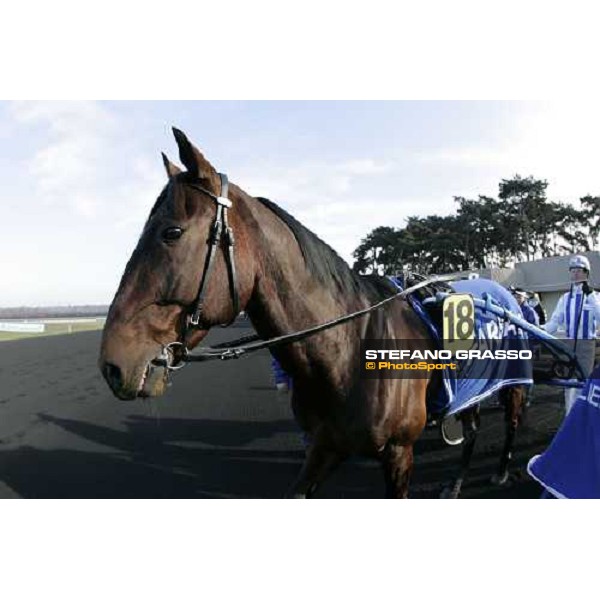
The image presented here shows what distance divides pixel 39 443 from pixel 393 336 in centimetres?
503

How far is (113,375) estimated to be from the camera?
62.2 inches

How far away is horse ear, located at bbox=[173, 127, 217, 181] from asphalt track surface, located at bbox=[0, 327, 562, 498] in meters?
1.36

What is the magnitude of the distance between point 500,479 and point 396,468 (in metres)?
2.11

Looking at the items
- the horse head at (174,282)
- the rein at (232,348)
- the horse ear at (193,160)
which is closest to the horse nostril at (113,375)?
the horse head at (174,282)

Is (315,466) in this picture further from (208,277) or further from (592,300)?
(592,300)

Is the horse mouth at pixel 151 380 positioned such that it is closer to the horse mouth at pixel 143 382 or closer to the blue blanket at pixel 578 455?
the horse mouth at pixel 143 382

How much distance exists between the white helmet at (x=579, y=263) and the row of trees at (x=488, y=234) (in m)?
0.13

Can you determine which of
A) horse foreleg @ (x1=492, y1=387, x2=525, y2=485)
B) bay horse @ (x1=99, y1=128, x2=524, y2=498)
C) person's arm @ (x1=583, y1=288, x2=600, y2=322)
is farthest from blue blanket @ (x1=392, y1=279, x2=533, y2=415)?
horse foreleg @ (x1=492, y1=387, x2=525, y2=485)

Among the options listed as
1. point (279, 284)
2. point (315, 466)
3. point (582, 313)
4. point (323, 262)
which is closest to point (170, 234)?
point (279, 284)

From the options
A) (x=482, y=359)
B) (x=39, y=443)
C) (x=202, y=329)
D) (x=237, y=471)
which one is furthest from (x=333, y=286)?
(x=39, y=443)

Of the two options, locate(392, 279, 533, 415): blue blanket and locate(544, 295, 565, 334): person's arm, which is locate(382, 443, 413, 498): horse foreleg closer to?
locate(392, 279, 533, 415): blue blanket

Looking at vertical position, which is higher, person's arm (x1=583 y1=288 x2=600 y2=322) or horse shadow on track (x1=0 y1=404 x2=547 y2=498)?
person's arm (x1=583 y1=288 x2=600 y2=322)

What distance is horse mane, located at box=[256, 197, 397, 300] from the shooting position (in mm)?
1993

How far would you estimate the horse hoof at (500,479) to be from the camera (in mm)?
3836
